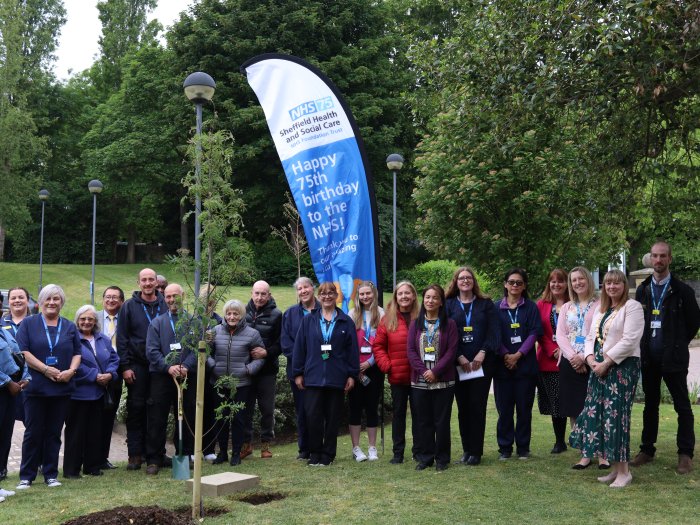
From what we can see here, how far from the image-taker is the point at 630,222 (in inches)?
366

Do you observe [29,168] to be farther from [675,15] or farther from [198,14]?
[675,15]

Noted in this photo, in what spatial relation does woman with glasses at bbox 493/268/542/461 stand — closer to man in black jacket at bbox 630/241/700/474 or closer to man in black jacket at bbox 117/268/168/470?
man in black jacket at bbox 630/241/700/474

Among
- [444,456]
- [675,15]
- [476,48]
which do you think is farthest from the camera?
[476,48]

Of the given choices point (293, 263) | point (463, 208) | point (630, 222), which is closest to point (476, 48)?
point (630, 222)

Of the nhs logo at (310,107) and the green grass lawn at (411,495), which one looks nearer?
the green grass lawn at (411,495)

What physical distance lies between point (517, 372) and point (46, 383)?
463cm

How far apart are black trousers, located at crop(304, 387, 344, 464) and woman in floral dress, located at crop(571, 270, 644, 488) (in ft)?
8.00

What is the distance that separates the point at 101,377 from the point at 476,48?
16.8ft

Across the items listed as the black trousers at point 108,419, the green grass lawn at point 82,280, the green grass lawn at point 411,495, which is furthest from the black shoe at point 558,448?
the green grass lawn at point 82,280

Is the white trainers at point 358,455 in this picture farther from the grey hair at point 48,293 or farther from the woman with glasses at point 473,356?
the grey hair at point 48,293

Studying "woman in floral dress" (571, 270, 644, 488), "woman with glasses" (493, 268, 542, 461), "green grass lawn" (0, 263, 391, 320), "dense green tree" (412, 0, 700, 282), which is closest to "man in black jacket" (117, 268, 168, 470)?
"woman with glasses" (493, 268, 542, 461)

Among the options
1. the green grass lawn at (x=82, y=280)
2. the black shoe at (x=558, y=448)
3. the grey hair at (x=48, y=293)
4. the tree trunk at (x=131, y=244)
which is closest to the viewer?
the grey hair at (x=48, y=293)

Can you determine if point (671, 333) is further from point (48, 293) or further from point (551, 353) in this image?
point (48, 293)

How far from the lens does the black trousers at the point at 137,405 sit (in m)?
7.69
